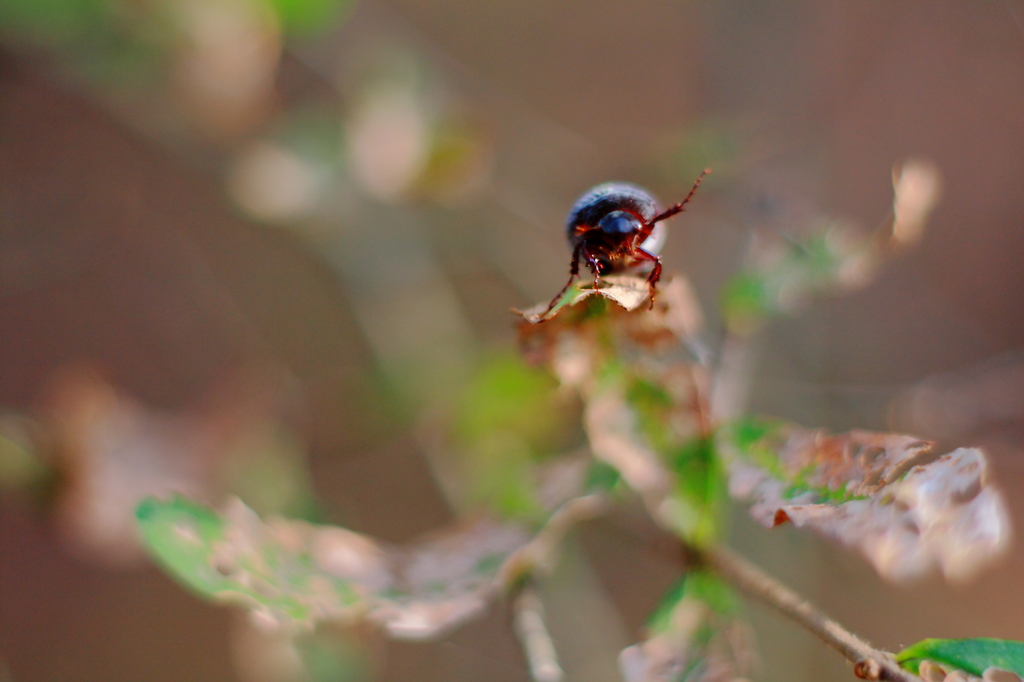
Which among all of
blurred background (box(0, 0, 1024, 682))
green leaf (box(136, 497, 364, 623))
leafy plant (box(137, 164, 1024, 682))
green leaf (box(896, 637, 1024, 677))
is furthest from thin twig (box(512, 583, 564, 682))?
blurred background (box(0, 0, 1024, 682))

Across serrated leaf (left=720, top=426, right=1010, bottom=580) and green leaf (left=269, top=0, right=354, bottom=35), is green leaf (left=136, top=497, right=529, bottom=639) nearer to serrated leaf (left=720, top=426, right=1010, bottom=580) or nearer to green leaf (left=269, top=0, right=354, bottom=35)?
serrated leaf (left=720, top=426, right=1010, bottom=580)

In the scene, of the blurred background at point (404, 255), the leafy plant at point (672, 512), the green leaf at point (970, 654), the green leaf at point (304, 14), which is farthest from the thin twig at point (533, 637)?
the green leaf at point (304, 14)

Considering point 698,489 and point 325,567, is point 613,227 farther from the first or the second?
point 325,567

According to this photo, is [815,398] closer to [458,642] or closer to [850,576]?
[850,576]

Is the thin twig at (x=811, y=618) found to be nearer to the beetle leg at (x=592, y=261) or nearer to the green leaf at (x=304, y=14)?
the beetle leg at (x=592, y=261)

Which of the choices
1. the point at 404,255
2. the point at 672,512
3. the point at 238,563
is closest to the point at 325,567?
the point at 238,563

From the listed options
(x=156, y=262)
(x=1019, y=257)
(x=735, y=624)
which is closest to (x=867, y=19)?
(x=1019, y=257)

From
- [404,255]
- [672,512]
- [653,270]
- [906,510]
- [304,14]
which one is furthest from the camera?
[404,255]
